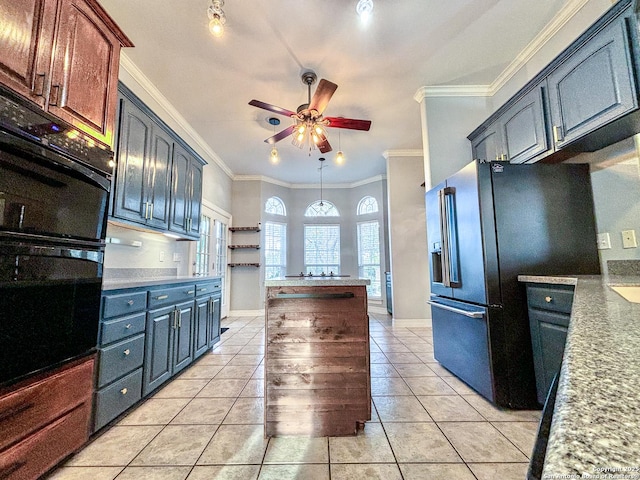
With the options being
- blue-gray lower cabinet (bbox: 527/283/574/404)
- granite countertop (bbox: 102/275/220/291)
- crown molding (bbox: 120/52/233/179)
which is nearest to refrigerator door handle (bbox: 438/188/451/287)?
blue-gray lower cabinet (bbox: 527/283/574/404)

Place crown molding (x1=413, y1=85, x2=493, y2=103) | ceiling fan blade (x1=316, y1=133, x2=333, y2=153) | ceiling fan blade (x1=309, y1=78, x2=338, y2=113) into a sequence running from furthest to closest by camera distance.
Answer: crown molding (x1=413, y1=85, x2=493, y2=103), ceiling fan blade (x1=316, y1=133, x2=333, y2=153), ceiling fan blade (x1=309, y1=78, x2=338, y2=113)

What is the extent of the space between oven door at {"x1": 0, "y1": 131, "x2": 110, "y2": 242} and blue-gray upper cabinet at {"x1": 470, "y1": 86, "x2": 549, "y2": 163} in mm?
3109

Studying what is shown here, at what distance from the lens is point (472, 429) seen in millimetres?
1776

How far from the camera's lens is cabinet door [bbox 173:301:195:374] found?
8.40 ft

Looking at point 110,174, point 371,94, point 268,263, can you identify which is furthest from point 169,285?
point 268,263

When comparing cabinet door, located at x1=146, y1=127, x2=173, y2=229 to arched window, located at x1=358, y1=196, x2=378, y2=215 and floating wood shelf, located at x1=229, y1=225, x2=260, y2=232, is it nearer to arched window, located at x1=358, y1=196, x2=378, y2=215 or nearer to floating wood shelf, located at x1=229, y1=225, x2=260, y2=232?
floating wood shelf, located at x1=229, y1=225, x2=260, y2=232

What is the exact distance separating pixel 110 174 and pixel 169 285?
1065mm

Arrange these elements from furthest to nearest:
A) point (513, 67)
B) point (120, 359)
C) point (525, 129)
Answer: point (513, 67) → point (525, 129) → point (120, 359)

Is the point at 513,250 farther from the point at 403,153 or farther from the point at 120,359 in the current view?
the point at 403,153

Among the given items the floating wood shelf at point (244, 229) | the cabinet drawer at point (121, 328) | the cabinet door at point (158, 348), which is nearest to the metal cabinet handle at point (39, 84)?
the cabinet drawer at point (121, 328)

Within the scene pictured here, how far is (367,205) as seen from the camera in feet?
22.1

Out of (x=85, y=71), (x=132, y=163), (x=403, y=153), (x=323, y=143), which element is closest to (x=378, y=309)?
(x=403, y=153)

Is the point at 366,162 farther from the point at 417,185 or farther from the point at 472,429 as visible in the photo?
the point at 472,429

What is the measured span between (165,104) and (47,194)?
2.57 m
